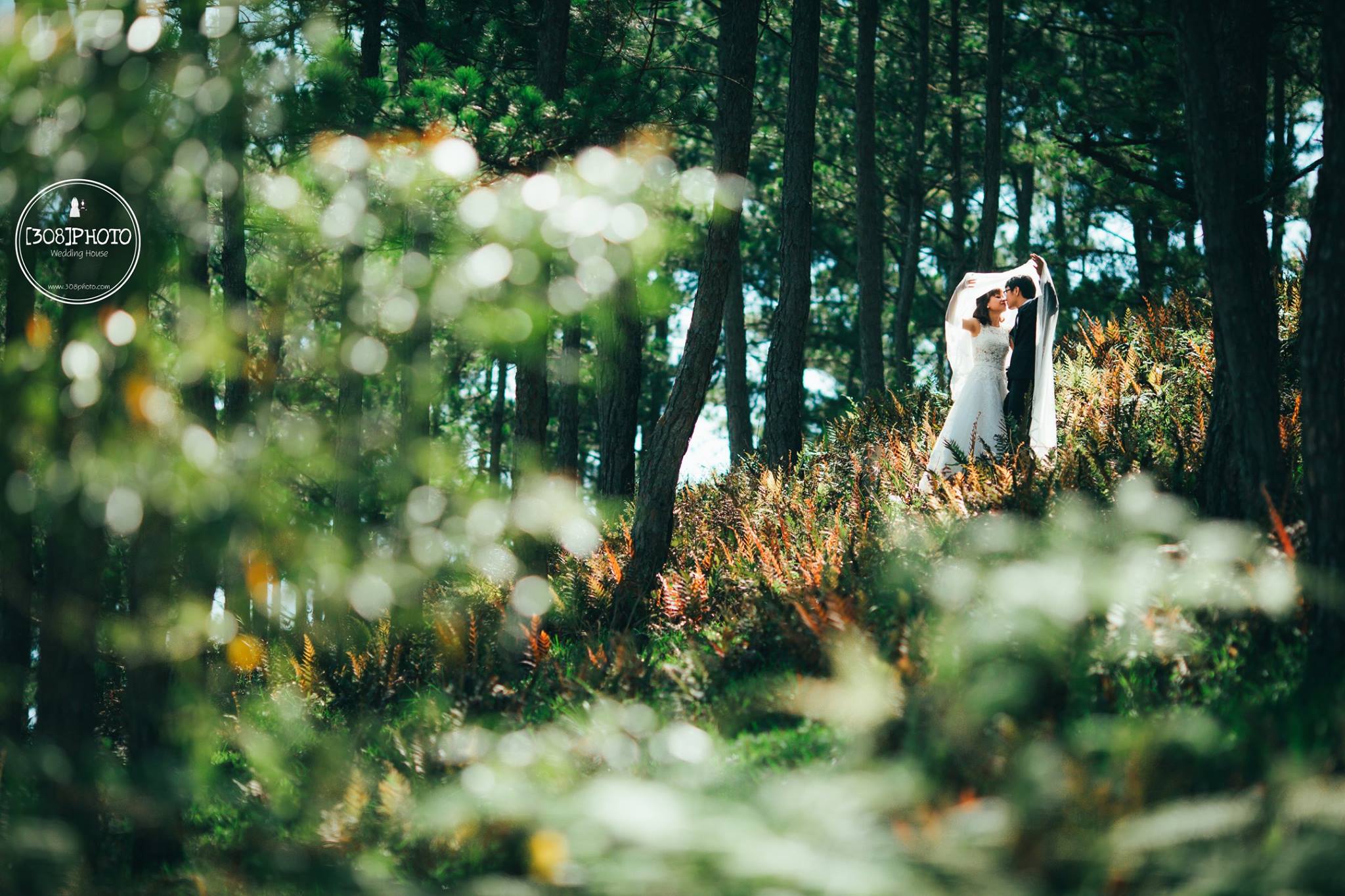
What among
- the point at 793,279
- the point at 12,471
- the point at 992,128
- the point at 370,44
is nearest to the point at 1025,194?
the point at 992,128

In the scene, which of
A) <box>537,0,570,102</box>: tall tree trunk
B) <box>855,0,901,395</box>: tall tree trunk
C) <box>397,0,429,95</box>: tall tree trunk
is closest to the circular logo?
<box>397,0,429,95</box>: tall tree trunk

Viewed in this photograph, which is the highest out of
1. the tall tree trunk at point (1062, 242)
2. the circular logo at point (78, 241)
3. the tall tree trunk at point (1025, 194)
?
the tall tree trunk at point (1025, 194)

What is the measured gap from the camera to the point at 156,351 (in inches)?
57.5

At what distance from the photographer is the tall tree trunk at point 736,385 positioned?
15.7 m

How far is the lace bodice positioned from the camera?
9.37 metres

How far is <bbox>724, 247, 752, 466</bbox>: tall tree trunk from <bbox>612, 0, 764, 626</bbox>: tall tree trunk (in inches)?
268

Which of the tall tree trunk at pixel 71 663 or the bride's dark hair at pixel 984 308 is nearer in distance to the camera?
the tall tree trunk at pixel 71 663

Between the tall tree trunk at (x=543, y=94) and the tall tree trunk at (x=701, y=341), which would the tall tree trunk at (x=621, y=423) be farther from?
the tall tree trunk at (x=701, y=341)

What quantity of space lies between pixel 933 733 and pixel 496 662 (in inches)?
140

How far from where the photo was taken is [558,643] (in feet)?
23.1

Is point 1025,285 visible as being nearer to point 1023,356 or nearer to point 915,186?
point 1023,356

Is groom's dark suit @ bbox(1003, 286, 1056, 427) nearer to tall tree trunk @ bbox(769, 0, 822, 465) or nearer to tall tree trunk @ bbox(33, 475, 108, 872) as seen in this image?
tall tree trunk @ bbox(769, 0, 822, 465)

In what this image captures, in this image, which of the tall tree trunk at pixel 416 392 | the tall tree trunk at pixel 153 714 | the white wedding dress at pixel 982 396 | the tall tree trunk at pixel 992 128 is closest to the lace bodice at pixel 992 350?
the white wedding dress at pixel 982 396

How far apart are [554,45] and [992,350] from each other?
16.6ft
